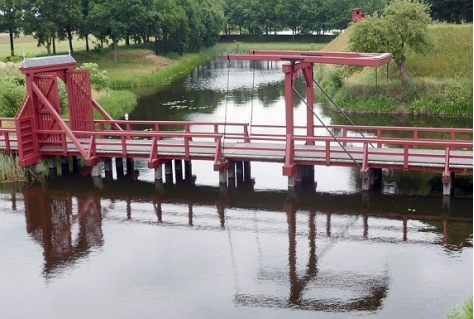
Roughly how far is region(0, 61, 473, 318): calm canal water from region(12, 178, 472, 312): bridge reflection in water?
0.15 ft

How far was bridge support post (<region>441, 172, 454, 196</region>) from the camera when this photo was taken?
81.2 feet

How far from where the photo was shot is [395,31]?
4672 cm

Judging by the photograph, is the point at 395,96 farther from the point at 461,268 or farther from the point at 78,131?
the point at 461,268

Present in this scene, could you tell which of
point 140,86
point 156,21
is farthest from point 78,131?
point 156,21

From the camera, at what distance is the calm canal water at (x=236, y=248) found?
17438 mm

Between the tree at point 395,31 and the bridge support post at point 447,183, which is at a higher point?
the tree at point 395,31

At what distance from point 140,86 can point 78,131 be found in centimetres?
→ 3881

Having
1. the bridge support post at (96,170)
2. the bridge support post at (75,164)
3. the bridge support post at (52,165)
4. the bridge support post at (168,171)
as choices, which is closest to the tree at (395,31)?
the bridge support post at (168,171)

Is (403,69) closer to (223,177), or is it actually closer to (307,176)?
(307,176)

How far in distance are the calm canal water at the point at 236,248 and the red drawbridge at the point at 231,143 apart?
1.12 m

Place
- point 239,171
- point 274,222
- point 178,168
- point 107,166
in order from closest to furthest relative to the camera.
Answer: point 274,222 < point 239,171 < point 178,168 < point 107,166

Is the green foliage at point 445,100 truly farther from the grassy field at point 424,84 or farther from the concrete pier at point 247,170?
the concrete pier at point 247,170

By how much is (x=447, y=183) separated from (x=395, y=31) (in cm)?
2369

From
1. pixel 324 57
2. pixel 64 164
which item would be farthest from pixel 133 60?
pixel 324 57
